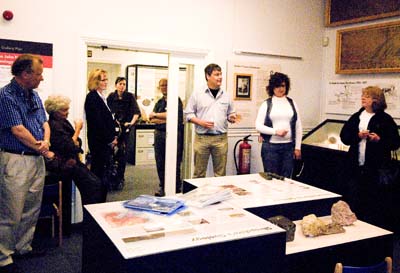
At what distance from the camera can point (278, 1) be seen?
17.9 feet

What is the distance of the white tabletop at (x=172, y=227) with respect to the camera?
5.58 feet

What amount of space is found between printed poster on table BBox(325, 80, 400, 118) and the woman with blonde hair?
3.19 meters

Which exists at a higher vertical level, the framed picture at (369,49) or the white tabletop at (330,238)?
the framed picture at (369,49)

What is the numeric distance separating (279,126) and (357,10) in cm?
226

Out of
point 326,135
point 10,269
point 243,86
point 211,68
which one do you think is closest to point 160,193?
point 243,86

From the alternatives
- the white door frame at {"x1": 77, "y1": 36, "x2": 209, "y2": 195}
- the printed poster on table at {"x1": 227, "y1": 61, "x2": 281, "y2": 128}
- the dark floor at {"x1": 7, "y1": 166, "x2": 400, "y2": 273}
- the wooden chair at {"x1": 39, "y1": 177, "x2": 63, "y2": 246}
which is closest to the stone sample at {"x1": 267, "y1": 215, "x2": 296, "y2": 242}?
the dark floor at {"x1": 7, "y1": 166, "x2": 400, "y2": 273}

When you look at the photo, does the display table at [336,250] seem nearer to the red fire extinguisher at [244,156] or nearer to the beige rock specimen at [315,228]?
the beige rock specimen at [315,228]

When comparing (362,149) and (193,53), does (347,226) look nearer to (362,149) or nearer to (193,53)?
(362,149)

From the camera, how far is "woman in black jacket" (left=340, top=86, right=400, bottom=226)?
3.94 m

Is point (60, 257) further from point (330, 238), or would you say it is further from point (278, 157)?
point (278, 157)

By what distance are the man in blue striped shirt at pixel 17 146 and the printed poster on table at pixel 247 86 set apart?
264 centimetres

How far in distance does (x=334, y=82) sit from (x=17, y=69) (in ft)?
14.0

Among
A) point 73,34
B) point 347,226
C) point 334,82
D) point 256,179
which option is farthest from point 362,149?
point 73,34

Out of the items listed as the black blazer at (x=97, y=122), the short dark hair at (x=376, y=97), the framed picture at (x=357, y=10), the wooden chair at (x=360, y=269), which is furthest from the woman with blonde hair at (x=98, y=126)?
the framed picture at (x=357, y=10)
